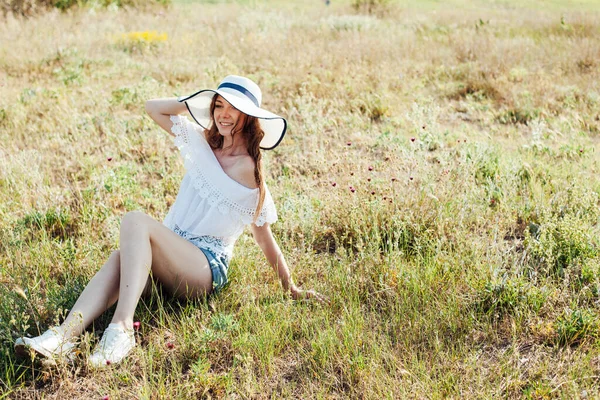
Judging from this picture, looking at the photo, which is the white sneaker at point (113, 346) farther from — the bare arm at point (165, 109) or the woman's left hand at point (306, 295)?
the bare arm at point (165, 109)

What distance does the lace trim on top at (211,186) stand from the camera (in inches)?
127

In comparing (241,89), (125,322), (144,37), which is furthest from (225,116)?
(144,37)

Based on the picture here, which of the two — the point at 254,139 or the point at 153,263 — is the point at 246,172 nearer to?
the point at 254,139

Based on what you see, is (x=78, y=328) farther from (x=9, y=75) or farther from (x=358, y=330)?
(x=9, y=75)

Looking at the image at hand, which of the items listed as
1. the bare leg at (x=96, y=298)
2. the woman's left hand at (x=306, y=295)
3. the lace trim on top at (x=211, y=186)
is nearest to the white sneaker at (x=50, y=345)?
the bare leg at (x=96, y=298)

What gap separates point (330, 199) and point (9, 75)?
6.02 metres

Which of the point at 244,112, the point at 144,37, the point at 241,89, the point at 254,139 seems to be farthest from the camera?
the point at 144,37

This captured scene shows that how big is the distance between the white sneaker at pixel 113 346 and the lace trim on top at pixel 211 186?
88 cm

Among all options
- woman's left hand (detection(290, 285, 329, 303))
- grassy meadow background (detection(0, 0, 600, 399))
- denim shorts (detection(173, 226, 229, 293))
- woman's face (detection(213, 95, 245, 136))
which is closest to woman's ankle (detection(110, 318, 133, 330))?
grassy meadow background (detection(0, 0, 600, 399))

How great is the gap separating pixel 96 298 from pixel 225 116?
4.03ft

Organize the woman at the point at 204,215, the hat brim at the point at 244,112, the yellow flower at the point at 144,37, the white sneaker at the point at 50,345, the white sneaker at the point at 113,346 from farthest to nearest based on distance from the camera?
the yellow flower at the point at 144,37 → the hat brim at the point at 244,112 → the woman at the point at 204,215 → the white sneaker at the point at 113,346 → the white sneaker at the point at 50,345

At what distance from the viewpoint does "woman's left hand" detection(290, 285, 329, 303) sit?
3.18 m

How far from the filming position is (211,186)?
328cm

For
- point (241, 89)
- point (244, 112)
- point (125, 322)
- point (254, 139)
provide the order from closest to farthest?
point (125, 322)
point (244, 112)
point (241, 89)
point (254, 139)
